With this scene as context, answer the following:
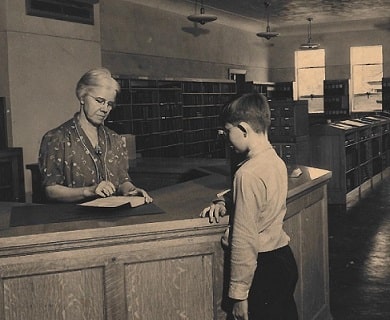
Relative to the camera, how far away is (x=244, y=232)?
216cm

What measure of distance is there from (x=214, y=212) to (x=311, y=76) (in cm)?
1632

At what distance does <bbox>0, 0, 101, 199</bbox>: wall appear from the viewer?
786 cm

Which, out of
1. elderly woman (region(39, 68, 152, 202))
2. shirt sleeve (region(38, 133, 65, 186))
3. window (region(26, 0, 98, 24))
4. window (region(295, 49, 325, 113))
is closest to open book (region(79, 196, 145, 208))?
elderly woman (region(39, 68, 152, 202))

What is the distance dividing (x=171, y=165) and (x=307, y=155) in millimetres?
3874

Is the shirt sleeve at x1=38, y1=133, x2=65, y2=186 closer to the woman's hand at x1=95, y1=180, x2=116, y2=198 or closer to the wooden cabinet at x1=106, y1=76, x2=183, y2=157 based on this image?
the woman's hand at x1=95, y1=180, x2=116, y2=198

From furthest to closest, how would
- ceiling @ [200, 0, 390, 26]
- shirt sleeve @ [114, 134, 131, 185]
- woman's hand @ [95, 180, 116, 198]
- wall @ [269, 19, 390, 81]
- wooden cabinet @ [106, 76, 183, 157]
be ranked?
wall @ [269, 19, 390, 81] → ceiling @ [200, 0, 390, 26] → wooden cabinet @ [106, 76, 183, 157] → shirt sleeve @ [114, 134, 131, 185] → woman's hand @ [95, 180, 116, 198]

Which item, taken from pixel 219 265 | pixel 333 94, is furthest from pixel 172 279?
pixel 333 94

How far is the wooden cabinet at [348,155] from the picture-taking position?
815 centimetres

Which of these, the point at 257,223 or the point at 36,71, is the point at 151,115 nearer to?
the point at 36,71

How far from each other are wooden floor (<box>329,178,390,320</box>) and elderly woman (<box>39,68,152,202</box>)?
194cm

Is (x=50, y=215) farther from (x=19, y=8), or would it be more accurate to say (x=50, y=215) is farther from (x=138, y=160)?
(x=19, y=8)

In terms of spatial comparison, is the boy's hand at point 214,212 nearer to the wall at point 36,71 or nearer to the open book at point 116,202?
the open book at point 116,202

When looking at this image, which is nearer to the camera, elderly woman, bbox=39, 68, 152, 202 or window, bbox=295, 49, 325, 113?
elderly woman, bbox=39, 68, 152, 202

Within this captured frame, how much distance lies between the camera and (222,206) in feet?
8.18
